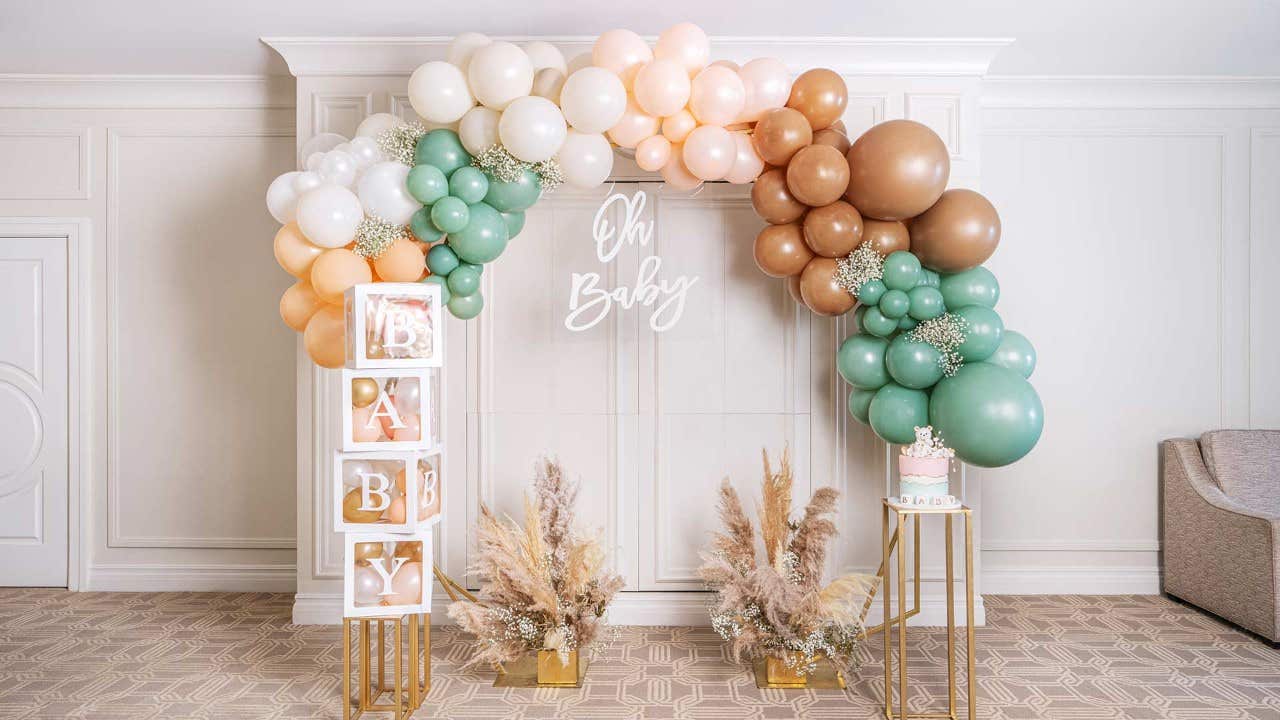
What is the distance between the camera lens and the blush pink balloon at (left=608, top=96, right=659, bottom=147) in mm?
2953

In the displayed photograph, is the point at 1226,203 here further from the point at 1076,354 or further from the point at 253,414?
the point at 253,414

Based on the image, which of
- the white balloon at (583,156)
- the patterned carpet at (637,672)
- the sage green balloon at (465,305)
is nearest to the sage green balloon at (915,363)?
the patterned carpet at (637,672)

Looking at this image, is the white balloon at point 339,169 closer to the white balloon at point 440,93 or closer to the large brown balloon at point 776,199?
the white balloon at point 440,93

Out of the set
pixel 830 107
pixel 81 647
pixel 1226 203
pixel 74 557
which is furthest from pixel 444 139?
pixel 1226 203

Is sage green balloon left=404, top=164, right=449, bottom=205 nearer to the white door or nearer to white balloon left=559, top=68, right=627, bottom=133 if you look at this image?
white balloon left=559, top=68, right=627, bottom=133

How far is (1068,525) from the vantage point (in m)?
4.21

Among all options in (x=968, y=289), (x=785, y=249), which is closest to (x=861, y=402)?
(x=968, y=289)

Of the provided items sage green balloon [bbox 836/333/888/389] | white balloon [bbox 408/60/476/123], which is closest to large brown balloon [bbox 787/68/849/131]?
sage green balloon [bbox 836/333/888/389]

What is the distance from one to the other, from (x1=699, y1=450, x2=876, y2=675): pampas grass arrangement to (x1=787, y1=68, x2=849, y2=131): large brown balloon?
4.45ft

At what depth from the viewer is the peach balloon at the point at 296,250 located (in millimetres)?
2846

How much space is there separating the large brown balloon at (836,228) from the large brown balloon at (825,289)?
0.07 metres

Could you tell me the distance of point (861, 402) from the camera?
3.26 meters

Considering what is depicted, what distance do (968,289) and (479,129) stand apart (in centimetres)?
197

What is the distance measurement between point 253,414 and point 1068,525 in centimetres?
453
